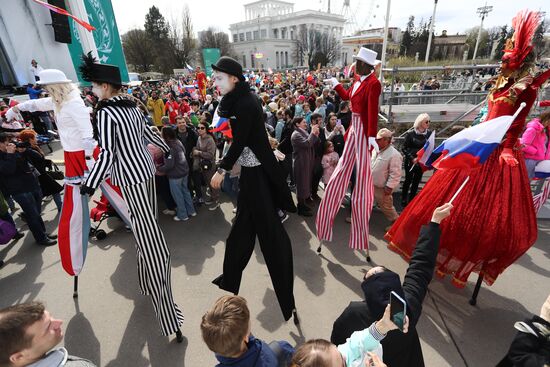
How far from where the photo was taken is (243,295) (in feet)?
10.6

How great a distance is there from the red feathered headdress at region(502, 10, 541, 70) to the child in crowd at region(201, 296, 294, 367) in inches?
119

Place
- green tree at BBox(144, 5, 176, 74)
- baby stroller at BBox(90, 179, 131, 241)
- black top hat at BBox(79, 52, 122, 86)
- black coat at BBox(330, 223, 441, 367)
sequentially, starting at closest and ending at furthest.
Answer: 1. black coat at BBox(330, 223, 441, 367)
2. black top hat at BBox(79, 52, 122, 86)
3. baby stroller at BBox(90, 179, 131, 241)
4. green tree at BBox(144, 5, 176, 74)

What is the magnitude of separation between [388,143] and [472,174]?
1.61m

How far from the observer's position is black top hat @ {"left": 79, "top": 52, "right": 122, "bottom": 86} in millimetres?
2244

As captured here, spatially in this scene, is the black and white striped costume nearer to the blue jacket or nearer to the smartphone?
the blue jacket

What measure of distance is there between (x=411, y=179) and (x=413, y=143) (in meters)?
0.68

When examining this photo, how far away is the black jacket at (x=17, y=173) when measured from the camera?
3818 millimetres

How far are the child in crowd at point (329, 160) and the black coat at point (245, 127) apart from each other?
290 cm

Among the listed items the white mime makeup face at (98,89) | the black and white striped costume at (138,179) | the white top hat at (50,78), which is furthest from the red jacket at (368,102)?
the white top hat at (50,78)

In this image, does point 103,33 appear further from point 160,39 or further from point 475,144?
point 160,39

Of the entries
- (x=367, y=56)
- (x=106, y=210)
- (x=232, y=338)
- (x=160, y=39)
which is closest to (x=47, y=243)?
(x=106, y=210)

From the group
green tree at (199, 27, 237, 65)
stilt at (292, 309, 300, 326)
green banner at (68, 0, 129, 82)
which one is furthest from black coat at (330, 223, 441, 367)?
green tree at (199, 27, 237, 65)

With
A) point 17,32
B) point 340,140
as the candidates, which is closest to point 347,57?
point 17,32

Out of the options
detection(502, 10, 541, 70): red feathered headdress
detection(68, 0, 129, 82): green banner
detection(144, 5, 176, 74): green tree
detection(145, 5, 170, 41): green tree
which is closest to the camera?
detection(502, 10, 541, 70): red feathered headdress
